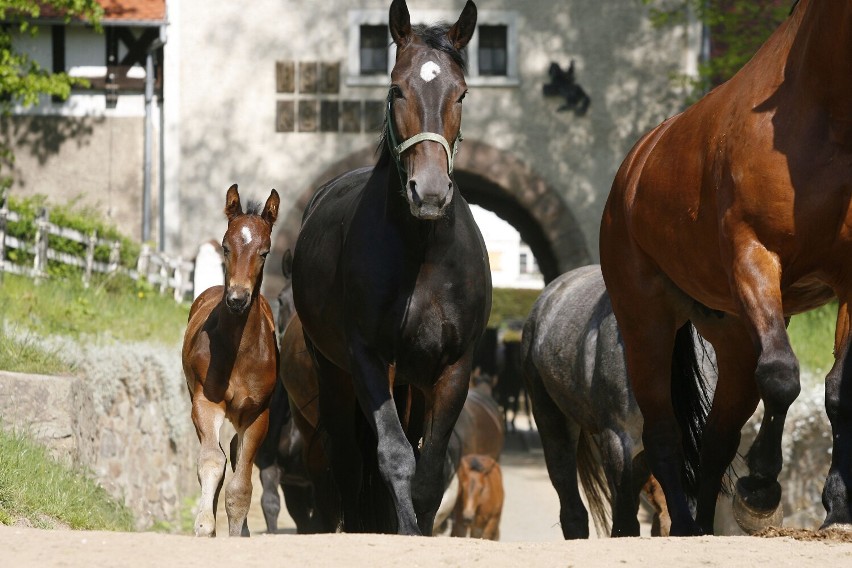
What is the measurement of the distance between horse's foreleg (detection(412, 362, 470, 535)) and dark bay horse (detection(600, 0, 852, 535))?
852 mm

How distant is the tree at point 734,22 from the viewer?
20.9 metres

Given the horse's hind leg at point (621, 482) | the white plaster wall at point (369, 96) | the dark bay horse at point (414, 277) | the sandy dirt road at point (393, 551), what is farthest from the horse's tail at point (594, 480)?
the white plaster wall at point (369, 96)

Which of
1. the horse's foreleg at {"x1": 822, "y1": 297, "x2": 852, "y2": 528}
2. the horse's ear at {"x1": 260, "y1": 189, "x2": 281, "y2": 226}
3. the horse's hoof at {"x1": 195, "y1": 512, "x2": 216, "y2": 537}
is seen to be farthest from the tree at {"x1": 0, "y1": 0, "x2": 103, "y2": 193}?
the horse's foreleg at {"x1": 822, "y1": 297, "x2": 852, "y2": 528}

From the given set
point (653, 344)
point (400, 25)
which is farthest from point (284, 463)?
point (400, 25)

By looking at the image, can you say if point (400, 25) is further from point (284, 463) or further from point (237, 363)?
point (284, 463)

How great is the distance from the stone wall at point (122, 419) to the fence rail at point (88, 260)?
243cm

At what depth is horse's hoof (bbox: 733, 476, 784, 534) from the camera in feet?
18.7

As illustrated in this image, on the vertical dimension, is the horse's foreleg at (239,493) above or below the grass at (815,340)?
above

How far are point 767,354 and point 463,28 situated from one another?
94.5 inches

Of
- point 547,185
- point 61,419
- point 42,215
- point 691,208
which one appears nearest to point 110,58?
point 42,215

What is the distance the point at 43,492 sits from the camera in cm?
788

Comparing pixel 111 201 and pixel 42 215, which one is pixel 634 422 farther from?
pixel 111 201

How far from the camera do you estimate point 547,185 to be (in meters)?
24.1

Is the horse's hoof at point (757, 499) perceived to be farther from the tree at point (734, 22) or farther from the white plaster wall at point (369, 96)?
the white plaster wall at point (369, 96)
